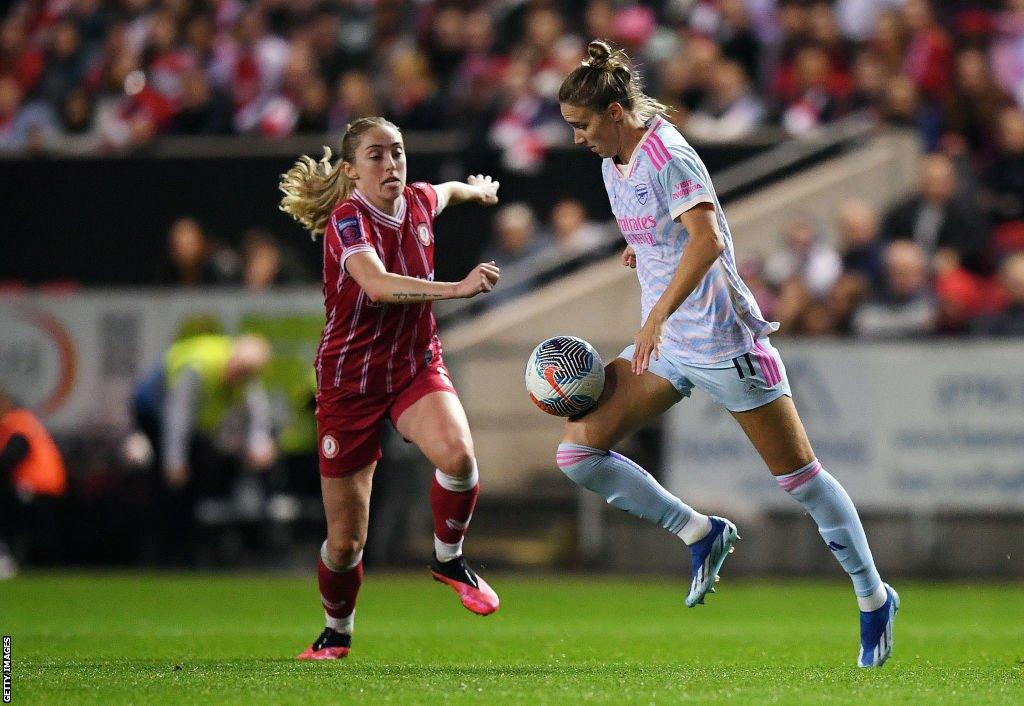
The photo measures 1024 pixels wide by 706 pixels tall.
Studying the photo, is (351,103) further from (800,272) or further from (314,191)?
(314,191)

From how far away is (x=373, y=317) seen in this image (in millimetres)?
7020

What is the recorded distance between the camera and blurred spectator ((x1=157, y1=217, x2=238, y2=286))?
14445 mm

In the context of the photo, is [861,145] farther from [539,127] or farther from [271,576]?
[271,576]

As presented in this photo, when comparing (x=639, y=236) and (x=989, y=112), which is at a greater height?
(x=989, y=112)

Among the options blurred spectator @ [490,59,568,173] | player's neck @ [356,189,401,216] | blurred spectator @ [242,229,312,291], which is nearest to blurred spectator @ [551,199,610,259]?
blurred spectator @ [490,59,568,173]

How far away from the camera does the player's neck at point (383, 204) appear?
698 cm

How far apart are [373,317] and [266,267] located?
7251 mm

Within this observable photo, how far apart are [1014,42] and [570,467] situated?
9.35 metres

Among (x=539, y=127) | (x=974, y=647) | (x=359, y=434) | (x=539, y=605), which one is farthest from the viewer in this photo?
(x=539, y=127)

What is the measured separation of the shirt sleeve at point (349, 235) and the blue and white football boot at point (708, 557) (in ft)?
5.74

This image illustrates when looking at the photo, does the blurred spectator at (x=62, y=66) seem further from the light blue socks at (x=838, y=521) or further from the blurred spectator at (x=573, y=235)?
the light blue socks at (x=838, y=521)

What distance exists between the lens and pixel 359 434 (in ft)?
22.9

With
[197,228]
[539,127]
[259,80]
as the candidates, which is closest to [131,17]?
[259,80]

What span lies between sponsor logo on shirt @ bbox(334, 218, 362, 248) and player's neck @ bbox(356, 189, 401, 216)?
0.58ft
